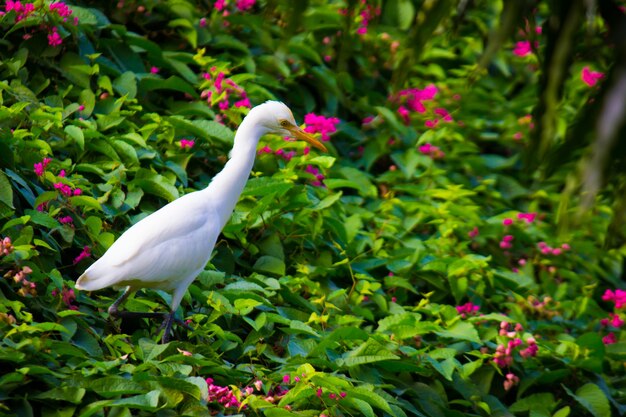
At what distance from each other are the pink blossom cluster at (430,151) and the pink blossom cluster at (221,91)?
55.0 inches

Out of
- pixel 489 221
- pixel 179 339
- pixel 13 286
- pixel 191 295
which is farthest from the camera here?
pixel 489 221

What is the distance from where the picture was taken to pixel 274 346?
4.11 m

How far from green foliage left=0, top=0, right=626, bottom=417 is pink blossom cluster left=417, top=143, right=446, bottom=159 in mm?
15

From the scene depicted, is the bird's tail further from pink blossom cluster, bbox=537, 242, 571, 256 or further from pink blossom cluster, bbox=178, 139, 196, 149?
pink blossom cluster, bbox=537, 242, 571, 256

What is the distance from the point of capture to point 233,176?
384cm

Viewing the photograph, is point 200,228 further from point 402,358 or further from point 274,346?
point 402,358

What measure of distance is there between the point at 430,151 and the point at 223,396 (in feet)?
10.8

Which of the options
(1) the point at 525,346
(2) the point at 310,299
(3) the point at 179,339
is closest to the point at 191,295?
(3) the point at 179,339

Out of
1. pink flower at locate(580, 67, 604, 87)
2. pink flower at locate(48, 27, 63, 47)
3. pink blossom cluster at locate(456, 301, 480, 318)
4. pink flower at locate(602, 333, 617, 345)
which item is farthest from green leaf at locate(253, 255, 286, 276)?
pink flower at locate(580, 67, 604, 87)

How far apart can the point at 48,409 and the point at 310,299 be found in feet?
5.72

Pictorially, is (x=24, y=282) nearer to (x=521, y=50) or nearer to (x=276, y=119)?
(x=276, y=119)

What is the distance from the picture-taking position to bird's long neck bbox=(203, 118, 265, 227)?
12.6ft

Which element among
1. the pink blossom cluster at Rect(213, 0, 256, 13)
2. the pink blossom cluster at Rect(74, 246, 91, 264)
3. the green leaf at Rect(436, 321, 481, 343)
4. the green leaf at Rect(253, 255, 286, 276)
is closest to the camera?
the pink blossom cluster at Rect(74, 246, 91, 264)

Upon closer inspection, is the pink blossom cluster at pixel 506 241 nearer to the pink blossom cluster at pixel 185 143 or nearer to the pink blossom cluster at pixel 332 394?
the pink blossom cluster at pixel 185 143
